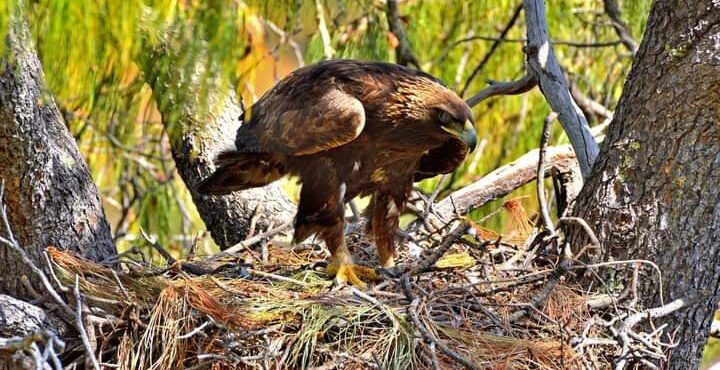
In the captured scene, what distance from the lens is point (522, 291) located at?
4293 millimetres

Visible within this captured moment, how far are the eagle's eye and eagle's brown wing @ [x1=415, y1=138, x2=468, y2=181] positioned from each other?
0.55 ft

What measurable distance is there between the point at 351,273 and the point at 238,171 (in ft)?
2.25

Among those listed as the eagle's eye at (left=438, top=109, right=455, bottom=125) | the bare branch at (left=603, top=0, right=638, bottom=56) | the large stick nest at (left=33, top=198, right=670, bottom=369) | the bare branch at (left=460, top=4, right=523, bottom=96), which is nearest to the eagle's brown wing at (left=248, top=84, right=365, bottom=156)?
the eagle's eye at (left=438, top=109, right=455, bottom=125)

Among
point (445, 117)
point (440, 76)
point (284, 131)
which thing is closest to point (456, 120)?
point (445, 117)

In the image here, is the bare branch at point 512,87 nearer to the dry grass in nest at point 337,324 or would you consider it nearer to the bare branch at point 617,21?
the dry grass in nest at point 337,324

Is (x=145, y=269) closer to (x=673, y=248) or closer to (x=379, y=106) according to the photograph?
(x=379, y=106)

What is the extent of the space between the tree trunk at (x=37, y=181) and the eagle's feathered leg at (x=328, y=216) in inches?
36.8

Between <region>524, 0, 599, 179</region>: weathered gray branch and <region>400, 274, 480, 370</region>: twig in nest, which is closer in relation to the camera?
<region>400, 274, 480, 370</region>: twig in nest

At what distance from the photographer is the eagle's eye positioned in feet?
15.6

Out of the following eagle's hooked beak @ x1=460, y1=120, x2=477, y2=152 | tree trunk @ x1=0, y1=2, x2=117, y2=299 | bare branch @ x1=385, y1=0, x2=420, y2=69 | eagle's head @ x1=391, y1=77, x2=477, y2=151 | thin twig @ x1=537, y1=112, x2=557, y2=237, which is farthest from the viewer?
bare branch @ x1=385, y1=0, x2=420, y2=69

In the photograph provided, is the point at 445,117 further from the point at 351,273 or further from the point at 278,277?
the point at 278,277

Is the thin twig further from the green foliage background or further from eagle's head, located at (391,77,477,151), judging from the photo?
the green foliage background

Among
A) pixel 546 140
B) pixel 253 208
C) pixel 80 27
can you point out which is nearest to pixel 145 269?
pixel 253 208

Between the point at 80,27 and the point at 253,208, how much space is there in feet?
10.6
